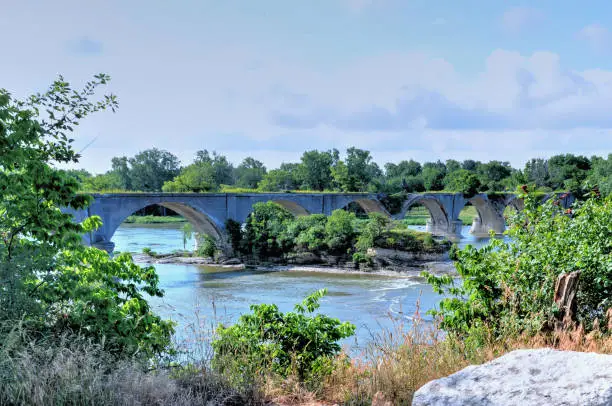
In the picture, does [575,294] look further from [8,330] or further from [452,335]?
[8,330]

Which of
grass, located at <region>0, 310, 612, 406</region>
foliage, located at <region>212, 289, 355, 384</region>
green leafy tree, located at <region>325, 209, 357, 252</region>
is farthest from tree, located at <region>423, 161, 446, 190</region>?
grass, located at <region>0, 310, 612, 406</region>

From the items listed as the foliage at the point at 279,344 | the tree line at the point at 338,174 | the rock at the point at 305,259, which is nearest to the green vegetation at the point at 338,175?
the tree line at the point at 338,174

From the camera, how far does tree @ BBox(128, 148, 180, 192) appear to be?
279 feet

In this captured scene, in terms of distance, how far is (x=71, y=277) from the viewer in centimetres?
502

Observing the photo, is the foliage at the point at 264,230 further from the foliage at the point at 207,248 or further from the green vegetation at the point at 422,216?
the green vegetation at the point at 422,216

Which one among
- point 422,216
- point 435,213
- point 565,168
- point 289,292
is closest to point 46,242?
point 289,292

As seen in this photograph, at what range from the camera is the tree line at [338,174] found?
6300 centimetres

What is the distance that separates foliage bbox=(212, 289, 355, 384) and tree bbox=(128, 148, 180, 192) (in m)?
80.0

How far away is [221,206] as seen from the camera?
38.1 m

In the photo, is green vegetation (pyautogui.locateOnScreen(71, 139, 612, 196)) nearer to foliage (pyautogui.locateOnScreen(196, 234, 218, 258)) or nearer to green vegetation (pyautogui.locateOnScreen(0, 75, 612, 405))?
foliage (pyautogui.locateOnScreen(196, 234, 218, 258))

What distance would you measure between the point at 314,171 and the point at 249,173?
1120 inches

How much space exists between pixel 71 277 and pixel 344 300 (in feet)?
64.2

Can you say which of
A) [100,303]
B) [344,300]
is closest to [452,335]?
[100,303]

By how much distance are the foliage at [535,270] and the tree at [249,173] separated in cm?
8495
